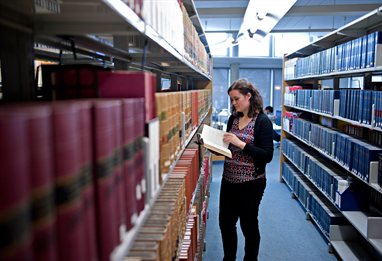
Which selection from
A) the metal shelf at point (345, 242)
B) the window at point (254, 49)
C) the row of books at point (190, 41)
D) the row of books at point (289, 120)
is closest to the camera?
the row of books at point (190, 41)

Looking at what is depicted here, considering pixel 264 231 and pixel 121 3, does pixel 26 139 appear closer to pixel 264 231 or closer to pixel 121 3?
pixel 121 3

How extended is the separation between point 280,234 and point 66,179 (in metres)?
3.75

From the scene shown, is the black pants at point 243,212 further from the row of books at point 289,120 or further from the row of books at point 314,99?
the row of books at point 289,120

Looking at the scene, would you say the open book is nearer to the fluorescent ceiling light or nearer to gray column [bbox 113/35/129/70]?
gray column [bbox 113/35/129/70]

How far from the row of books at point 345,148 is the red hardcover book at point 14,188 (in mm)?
2880

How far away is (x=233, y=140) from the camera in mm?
2740

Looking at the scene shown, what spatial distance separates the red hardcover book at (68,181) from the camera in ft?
1.70

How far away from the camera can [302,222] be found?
433cm

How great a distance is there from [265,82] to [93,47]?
10781 millimetres

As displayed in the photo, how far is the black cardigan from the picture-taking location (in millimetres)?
2674

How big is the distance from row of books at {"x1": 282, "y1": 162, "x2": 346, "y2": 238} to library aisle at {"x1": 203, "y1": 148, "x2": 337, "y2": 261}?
15 centimetres

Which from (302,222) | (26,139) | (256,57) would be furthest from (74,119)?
(256,57)

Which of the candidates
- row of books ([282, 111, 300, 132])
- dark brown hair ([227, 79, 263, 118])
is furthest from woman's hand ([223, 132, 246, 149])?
row of books ([282, 111, 300, 132])

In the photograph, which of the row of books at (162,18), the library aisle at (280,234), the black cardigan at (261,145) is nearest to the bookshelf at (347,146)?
the library aisle at (280,234)
